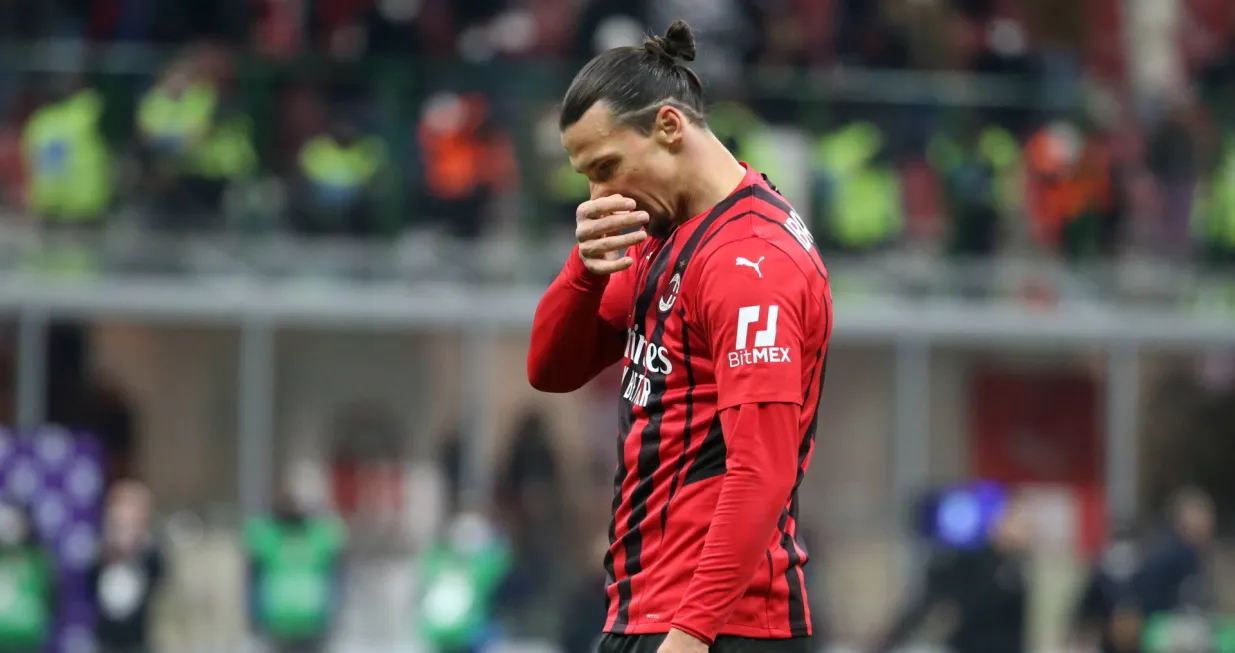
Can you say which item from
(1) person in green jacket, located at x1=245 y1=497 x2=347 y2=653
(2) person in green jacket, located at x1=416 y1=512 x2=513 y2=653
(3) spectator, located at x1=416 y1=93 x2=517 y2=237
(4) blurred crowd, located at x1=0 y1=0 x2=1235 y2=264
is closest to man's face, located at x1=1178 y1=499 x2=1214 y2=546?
(4) blurred crowd, located at x1=0 y1=0 x2=1235 y2=264

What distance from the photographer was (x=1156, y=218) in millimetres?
13367

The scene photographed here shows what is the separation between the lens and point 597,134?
11.3ft

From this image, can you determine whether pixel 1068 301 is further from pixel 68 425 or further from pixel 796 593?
pixel 796 593

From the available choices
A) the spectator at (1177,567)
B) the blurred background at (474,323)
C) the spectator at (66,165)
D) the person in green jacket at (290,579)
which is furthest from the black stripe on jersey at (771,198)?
the spectator at (66,165)

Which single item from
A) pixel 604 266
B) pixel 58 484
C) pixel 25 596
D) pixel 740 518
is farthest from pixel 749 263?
pixel 58 484

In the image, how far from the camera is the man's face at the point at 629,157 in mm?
3439

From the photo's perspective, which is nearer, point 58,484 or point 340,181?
point 58,484

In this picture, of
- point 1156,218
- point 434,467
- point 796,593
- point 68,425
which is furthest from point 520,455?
point 796,593

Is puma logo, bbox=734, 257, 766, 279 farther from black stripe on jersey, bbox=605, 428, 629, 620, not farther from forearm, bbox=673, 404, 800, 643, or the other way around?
black stripe on jersey, bbox=605, 428, 629, 620

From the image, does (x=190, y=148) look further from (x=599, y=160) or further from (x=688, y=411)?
(x=688, y=411)

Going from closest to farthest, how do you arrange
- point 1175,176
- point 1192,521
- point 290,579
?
point 1192,521
point 290,579
point 1175,176

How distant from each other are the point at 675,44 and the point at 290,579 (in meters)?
8.24

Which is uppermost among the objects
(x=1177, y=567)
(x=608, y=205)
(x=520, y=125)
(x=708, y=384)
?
(x=520, y=125)

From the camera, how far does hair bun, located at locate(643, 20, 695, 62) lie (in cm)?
352
